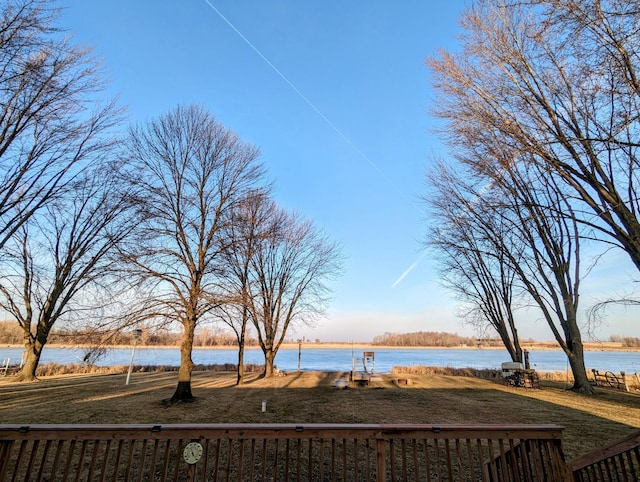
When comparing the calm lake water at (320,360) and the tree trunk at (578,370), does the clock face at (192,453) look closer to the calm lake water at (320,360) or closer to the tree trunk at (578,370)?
the calm lake water at (320,360)

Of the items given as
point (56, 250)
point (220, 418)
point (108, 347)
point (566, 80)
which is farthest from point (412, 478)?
point (56, 250)

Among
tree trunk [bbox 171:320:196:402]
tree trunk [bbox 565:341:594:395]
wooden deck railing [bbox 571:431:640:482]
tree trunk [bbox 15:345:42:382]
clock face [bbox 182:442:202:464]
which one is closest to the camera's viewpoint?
wooden deck railing [bbox 571:431:640:482]

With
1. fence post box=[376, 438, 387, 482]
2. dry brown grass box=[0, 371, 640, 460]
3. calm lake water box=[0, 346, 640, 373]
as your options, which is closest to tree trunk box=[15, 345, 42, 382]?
dry brown grass box=[0, 371, 640, 460]

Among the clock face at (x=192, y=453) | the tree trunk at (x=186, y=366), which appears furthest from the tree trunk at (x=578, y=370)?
the clock face at (x=192, y=453)

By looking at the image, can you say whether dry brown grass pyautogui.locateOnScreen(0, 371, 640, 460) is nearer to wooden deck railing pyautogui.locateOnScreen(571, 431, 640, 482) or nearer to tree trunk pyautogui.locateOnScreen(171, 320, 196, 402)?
tree trunk pyautogui.locateOnScreen(171, 320, 196, 402)

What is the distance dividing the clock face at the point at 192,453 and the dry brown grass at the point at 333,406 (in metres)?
5.51

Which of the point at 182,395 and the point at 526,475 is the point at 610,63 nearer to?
the point at 526,475

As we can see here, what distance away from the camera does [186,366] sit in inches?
423

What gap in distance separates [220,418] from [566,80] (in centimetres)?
1095

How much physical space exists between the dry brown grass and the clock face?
5506mm

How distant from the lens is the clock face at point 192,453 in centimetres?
344

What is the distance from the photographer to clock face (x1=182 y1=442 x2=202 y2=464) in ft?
11.3

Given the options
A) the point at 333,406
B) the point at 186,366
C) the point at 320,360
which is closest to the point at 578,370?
the point at 333,406

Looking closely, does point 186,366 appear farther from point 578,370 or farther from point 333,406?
point 578,370
